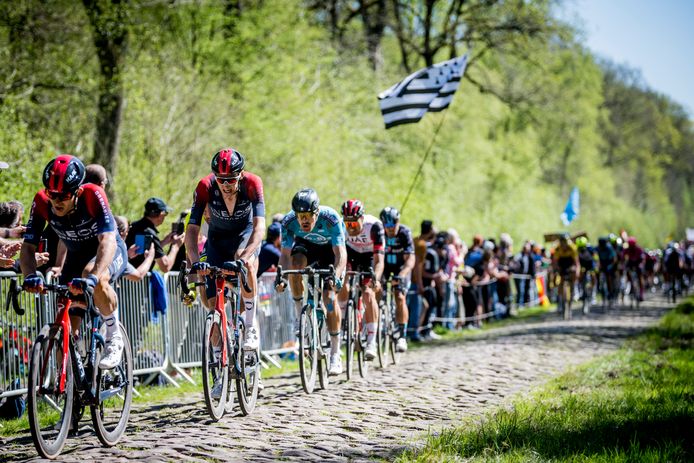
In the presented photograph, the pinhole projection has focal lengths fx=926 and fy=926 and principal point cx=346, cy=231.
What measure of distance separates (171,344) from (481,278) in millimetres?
12591

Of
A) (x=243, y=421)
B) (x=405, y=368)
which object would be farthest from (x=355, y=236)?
(x=243, y=421)

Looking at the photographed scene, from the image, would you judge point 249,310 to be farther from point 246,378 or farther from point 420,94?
point 420,94

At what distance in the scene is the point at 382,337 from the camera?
13258mm

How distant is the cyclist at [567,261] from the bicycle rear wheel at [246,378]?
1657 cm

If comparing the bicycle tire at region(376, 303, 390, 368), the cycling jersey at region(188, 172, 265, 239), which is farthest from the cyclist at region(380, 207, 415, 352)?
the cycling jersey at region(188, 172, 265, 239)

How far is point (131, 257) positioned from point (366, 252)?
3138mm

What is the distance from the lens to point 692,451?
6.68m

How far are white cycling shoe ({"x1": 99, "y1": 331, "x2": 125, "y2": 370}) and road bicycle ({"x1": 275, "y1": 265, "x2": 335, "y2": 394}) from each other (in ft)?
9.18

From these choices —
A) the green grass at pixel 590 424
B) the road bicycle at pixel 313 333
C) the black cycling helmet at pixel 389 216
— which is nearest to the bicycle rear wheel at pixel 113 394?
the green grass at pixel 590 424

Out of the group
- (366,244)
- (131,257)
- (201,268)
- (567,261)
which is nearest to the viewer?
(201,268)

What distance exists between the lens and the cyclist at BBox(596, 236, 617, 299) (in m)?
28.5

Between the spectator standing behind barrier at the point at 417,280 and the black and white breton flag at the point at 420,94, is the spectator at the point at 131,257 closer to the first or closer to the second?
the spectator standing behind barrier at the point at 417,280

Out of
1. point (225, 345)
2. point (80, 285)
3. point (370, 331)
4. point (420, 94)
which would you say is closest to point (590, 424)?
point (225, 345)

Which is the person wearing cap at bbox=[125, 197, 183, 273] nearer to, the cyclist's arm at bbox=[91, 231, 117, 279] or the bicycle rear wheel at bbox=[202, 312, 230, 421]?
the bicycle rear wheel at bbox=[202, 312, 230, 421]
